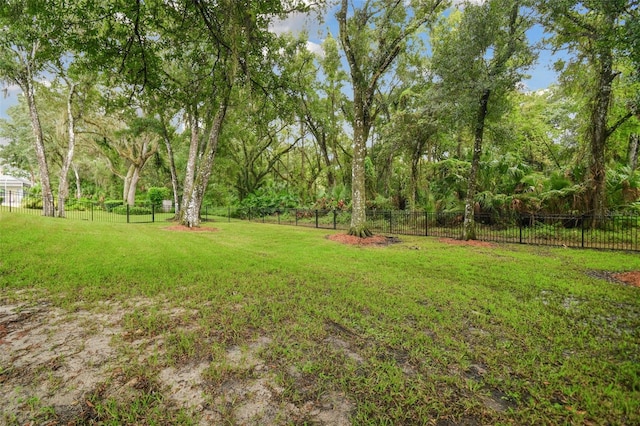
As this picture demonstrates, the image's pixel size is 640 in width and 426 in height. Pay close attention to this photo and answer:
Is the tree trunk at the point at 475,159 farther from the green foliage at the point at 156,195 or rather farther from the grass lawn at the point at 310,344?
the green foliage at the point at 156,195

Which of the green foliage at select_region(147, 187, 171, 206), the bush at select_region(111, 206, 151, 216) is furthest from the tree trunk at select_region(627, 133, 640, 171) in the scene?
the bush at select_region(111, 206, 151, 216)

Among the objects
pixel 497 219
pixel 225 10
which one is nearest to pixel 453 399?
pixel 225 10

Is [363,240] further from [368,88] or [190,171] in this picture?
[190,171]

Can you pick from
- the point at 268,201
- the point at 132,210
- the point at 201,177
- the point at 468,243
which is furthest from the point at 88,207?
the point at 468,243

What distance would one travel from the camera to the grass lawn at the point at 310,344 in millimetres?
2146

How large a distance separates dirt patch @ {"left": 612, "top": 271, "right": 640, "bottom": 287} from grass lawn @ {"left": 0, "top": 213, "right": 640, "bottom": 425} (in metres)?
0.28

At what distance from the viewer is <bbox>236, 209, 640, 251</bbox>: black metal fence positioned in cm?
946

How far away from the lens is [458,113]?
389 inches

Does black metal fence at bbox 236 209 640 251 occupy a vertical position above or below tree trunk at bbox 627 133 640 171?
below

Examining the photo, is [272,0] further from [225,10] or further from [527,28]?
[527,28]

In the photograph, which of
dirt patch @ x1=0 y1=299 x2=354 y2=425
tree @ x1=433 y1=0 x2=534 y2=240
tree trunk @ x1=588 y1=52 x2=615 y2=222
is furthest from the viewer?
tree trunk @ x1=588 y1=52 x2=615 y2=222

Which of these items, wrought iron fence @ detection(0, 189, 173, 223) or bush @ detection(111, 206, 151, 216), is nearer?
wrought iron fence @ detection(0, 189, 173, 223)

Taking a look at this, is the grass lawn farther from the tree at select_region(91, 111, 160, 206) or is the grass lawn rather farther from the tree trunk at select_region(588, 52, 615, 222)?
the tree at select_region(91, 111, 160, 206)

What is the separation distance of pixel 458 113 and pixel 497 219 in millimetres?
5503
